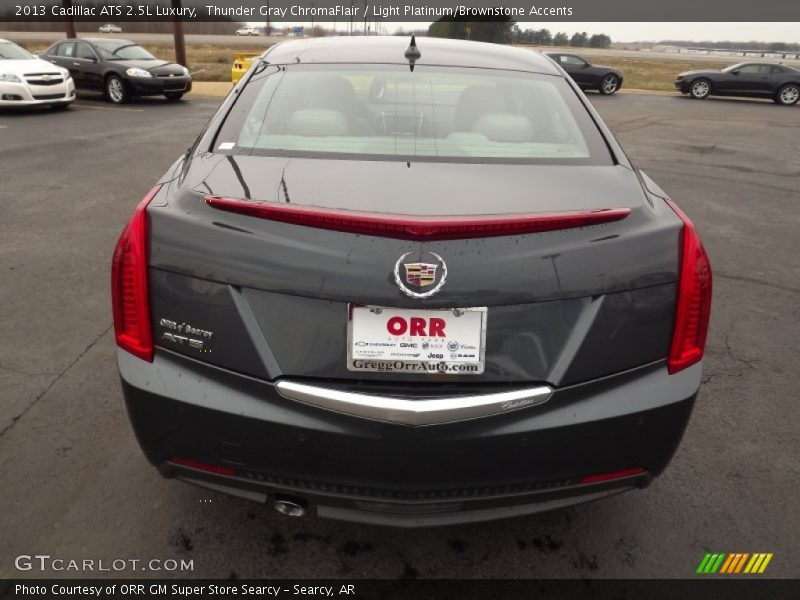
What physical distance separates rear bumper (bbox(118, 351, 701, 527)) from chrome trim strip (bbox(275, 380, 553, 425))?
0.08 ft

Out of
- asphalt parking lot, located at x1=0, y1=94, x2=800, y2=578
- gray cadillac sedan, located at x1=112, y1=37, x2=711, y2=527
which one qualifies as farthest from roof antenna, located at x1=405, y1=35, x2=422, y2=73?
asphalt parking lot, located at x1=0, y1=94, x2=800, y2=578

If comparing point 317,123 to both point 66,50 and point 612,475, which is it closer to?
point 612,475

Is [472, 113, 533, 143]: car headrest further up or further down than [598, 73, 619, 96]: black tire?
further up

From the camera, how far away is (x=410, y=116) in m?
2.62

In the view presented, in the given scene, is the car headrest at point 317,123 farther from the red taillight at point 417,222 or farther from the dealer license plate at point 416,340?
the dealer license plate at point 416,340

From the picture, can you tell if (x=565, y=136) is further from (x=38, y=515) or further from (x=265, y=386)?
(x=38, y=515)

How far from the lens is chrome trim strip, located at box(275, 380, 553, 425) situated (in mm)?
1790

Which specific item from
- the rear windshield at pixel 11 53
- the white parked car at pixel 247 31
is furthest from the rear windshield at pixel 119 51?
the white parked car at pixel 247 31

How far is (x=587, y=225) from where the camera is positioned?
182 centimetres

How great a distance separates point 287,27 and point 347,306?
114 meters

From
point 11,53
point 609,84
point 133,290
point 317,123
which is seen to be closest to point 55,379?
point 133,290

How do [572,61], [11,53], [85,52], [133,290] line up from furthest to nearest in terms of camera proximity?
[572,61]
[85,52]
[11,53]
[133,290]

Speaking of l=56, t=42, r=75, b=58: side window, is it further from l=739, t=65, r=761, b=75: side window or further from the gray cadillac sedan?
l=739, t=65, r=761, b=75: side window

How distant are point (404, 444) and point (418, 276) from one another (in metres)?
0.47
